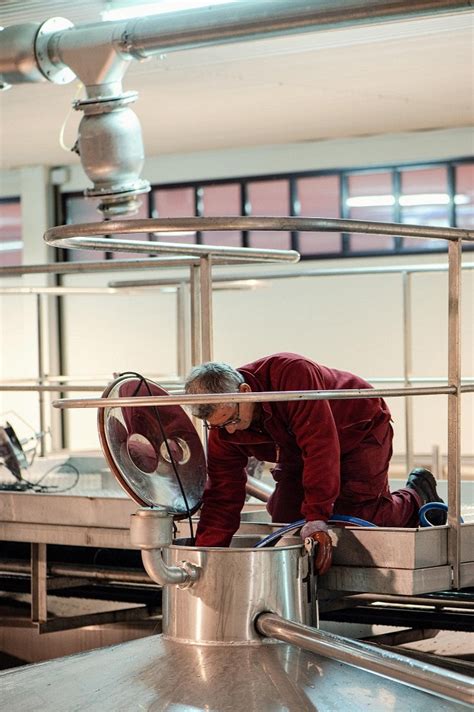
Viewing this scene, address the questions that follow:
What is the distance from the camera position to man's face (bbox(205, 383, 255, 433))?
8.64 ft

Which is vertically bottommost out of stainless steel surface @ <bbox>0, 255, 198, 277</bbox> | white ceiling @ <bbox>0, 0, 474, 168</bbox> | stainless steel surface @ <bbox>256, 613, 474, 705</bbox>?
stainless steel surface @ <bbox>256, 613, 474, 705</bbox>

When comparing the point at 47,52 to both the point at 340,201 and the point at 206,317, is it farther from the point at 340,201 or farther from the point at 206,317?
the point at 340,201

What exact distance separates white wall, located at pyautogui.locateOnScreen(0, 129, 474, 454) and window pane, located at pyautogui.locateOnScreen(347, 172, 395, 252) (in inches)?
5.2

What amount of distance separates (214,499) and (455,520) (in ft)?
2.05

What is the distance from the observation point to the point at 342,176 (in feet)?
30.3

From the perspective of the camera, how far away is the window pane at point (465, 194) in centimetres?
877

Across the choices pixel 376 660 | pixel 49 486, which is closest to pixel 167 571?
pixel 376 660

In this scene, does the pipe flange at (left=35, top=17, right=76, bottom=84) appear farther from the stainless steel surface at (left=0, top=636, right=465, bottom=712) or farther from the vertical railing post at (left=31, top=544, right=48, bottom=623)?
the stainless steel surface at (left=0, top=636, right=465, bottom=712)

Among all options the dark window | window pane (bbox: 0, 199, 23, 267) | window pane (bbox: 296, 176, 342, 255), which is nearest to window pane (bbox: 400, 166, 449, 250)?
the dark window

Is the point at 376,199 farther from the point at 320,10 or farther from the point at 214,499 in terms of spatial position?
the point at 214,499

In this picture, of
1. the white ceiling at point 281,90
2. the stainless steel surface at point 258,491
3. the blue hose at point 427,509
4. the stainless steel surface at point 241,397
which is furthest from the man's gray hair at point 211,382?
the white ceiling at point 281,90

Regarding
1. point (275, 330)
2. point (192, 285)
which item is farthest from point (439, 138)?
point (192, 285)

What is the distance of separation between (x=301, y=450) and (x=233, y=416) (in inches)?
8.9

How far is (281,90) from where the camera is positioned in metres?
7.43
